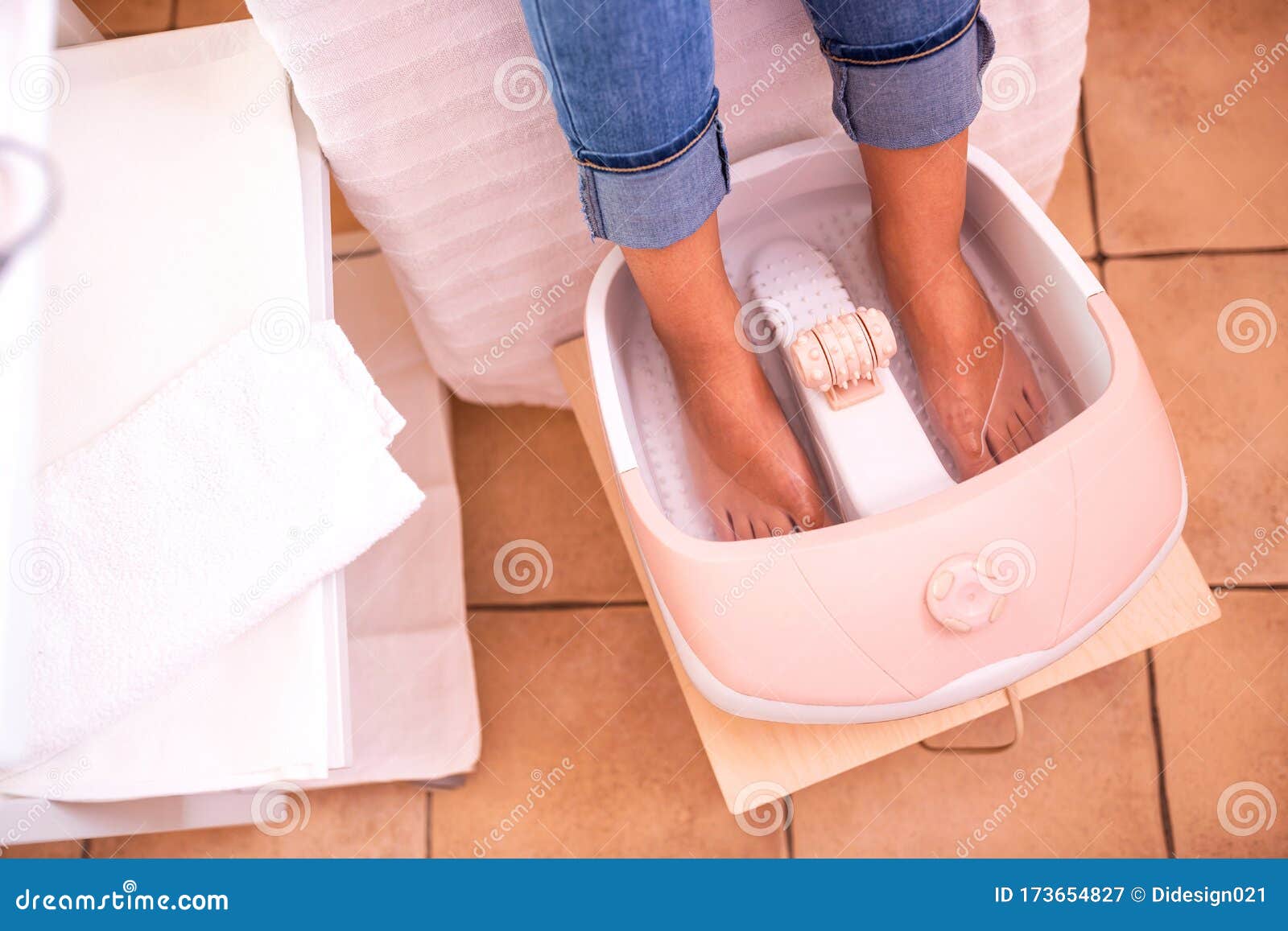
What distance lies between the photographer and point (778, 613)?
2.23 feet

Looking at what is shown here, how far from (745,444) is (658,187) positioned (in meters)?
0.26

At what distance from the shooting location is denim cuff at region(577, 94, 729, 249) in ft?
2.01

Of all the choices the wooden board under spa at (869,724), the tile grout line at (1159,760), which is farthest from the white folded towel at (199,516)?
the tile grout line at (1159,760)

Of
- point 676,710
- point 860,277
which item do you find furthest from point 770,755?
point 860,277

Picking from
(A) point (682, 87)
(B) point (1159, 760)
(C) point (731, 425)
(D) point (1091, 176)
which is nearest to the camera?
(A) point (682, 87)

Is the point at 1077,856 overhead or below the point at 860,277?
below

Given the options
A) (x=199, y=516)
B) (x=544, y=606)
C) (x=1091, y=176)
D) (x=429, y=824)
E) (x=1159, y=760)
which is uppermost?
(x=199, y=516)

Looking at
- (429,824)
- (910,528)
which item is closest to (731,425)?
(910,528)

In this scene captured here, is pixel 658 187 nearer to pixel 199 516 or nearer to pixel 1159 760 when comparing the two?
pixel 199 516

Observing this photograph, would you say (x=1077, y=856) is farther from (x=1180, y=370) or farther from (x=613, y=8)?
(x=613, y=8)

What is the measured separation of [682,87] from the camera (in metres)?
0.58

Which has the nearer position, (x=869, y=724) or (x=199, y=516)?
(x=199, y=516)
